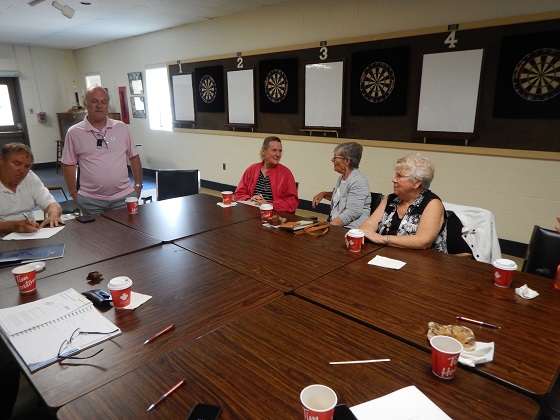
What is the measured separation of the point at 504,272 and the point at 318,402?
1.04m

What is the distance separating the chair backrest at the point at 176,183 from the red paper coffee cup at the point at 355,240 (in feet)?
6.95

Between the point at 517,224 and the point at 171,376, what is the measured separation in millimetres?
3740

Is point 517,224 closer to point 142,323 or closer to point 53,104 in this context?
point 142,323

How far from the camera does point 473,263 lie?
1.71 meters

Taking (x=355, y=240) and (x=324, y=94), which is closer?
(x=355, y=240)

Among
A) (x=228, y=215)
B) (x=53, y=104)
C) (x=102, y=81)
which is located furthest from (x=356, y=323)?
(x=53, y=104)

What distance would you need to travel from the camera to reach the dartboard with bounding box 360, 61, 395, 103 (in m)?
4.08

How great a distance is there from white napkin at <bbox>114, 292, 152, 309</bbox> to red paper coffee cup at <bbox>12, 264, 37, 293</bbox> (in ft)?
1.36

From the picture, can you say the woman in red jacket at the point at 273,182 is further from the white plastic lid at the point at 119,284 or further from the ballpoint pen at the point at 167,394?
the ballpoint pen at the point at 167,394

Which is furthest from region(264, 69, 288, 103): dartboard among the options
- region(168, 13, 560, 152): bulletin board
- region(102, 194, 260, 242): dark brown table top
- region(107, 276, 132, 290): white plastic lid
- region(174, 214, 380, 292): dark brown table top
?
region(107, 276, 132, 290): white plastic lid

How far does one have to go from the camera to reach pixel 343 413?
85cm

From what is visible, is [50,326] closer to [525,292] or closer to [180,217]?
[180,217]

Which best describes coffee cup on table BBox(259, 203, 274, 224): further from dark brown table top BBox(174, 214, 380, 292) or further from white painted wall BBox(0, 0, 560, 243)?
white painted wall BBox(0, 0, 560, 243)

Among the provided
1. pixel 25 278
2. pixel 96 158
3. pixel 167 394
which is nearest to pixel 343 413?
pixel 167 394
